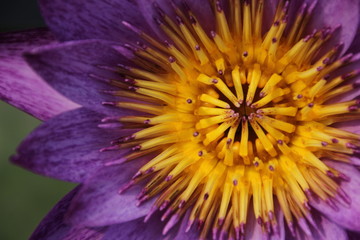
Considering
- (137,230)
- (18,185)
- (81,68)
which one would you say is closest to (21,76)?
(81,68)

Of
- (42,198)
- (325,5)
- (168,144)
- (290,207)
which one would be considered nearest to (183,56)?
(168,144)

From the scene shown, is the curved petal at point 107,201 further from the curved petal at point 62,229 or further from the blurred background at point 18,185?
the blurred background at point 18,185

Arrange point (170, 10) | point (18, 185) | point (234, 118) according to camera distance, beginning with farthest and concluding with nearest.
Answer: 1. point (18, 185)
2. point (234, 118)
3. point (170, 10)

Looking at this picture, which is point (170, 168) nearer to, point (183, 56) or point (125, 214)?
point (125, 214)

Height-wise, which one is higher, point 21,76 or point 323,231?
point 21,76

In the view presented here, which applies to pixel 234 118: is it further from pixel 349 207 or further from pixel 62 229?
pixel 62 229

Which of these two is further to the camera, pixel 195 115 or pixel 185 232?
pixel 195 115
